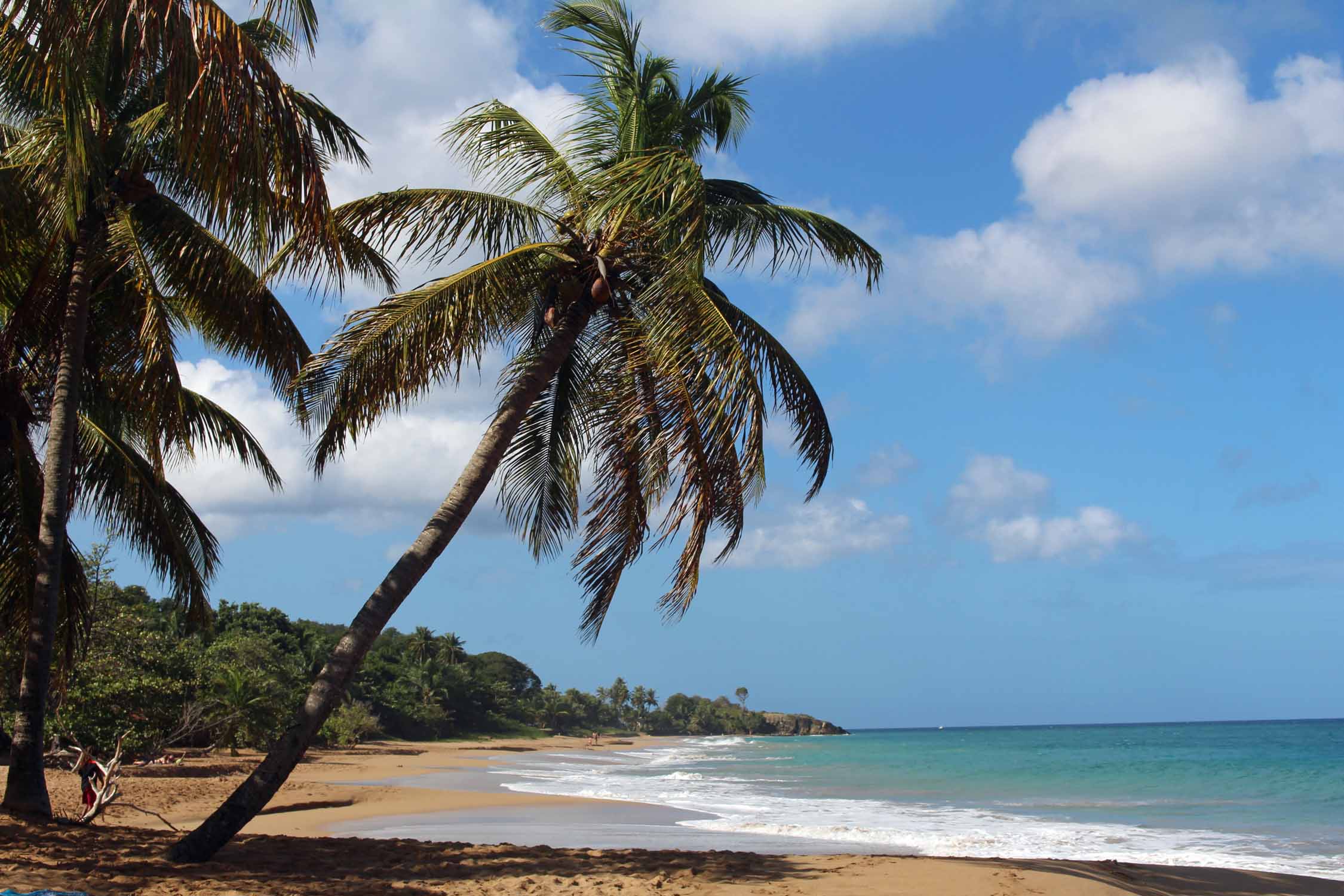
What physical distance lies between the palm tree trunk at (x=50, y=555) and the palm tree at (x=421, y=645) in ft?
178

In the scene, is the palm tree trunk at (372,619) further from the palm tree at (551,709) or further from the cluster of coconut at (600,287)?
the palm tree at (551,709)

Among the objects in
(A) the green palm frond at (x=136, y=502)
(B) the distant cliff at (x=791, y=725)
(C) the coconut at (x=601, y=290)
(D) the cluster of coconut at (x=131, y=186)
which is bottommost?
(B) the distant cliff at (x=791, y=725)

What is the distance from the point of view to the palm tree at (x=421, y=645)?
61.7 m

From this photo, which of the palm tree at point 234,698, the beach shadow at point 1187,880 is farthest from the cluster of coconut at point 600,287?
the palm tree at point 234,698

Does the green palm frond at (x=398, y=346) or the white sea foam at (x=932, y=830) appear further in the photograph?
the white sea foam at (x=932, y=830)

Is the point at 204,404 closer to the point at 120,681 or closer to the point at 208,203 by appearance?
the point at 208,203

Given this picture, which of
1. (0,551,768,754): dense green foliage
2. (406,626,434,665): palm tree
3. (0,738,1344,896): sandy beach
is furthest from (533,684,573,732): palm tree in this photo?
(0,738,1344,896): sandy beach

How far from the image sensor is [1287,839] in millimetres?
14805

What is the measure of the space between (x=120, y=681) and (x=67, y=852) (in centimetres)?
1377

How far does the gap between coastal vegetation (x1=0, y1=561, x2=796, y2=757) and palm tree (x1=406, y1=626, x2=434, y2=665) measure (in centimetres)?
9

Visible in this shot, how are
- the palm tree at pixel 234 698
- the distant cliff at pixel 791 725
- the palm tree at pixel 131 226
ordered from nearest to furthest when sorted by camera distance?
the palm tree at pixel 131 226 → the palm tree at pixel 234 698 → the distant cliff at pixel 791 725

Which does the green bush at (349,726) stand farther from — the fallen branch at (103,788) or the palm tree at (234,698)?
the fallen branch at (103,788)

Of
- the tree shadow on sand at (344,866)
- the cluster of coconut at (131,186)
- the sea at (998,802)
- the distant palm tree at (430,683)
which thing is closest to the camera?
the tree shadow on sand at (344,866)

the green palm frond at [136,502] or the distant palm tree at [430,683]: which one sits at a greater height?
the green palm frond at [136,502]
